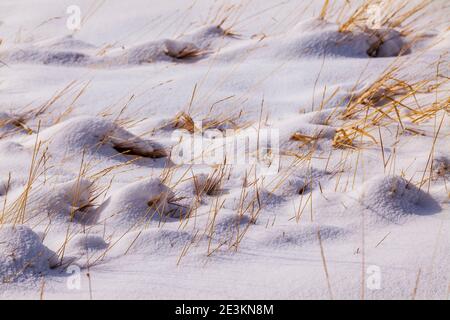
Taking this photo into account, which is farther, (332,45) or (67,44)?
(67,44)

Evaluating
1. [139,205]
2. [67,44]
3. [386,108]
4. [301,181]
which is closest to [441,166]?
[301,181]

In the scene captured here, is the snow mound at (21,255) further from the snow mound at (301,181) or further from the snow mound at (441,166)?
the snow mound at (441,166)

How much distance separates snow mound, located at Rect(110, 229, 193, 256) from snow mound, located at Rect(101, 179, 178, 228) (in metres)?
0.09

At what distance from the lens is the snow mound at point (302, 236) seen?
173cm

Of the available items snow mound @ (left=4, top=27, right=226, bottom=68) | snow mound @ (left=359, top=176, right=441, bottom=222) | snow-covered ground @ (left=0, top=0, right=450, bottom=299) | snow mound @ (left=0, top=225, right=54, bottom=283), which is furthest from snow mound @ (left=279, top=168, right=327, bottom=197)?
snow mound @ (left=4, top=27, right=226, bottom=68)

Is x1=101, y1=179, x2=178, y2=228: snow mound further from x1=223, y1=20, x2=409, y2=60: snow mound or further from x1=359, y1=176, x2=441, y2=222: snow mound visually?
x1=223, y1=20, x2=409, y2=60: snow mound

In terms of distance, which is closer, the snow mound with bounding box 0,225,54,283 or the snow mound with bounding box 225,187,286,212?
the snow mound with bounding box 0,225,54,283

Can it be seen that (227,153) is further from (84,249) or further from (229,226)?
(84,249)

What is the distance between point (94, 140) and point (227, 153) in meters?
0.49

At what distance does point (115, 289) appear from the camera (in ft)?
4.90

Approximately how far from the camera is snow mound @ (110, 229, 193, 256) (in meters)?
1.67

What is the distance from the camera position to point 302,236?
1751 mm
